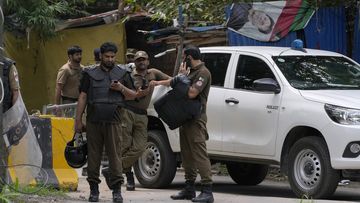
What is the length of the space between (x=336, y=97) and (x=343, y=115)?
0.36m

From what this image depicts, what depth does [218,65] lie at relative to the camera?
36.0 ft

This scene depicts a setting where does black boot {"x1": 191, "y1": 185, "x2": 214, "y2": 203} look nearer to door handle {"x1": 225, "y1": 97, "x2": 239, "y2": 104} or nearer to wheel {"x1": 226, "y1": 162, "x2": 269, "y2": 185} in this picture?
door handle {"x1": 225, "y1": 97, "x2": 239, "y2": 104}

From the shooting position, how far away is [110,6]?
19078 mm

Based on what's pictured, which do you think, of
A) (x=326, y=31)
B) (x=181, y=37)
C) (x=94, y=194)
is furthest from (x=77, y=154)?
(x=326, y=31)

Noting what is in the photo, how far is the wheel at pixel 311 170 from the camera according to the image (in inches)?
364

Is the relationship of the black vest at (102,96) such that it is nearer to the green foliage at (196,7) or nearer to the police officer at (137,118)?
the police officer at (137,118)

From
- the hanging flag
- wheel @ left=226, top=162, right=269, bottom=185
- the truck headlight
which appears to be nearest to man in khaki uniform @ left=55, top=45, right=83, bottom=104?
wheel @ left=226, top=162, right=269, bottom=185

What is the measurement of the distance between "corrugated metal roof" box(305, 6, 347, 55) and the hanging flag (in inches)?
8.7

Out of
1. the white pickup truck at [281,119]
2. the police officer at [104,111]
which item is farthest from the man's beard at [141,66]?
the police officer at [104,111]

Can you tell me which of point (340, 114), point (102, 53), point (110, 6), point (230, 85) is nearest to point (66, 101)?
point (230, 85)

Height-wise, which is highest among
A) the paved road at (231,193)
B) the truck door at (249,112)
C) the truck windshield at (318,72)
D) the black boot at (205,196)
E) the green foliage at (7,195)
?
the truck windshield at (318,72)

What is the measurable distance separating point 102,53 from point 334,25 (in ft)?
19.8

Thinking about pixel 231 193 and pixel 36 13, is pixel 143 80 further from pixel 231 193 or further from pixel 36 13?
pixel 36 13

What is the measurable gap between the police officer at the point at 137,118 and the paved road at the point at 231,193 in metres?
0.50
